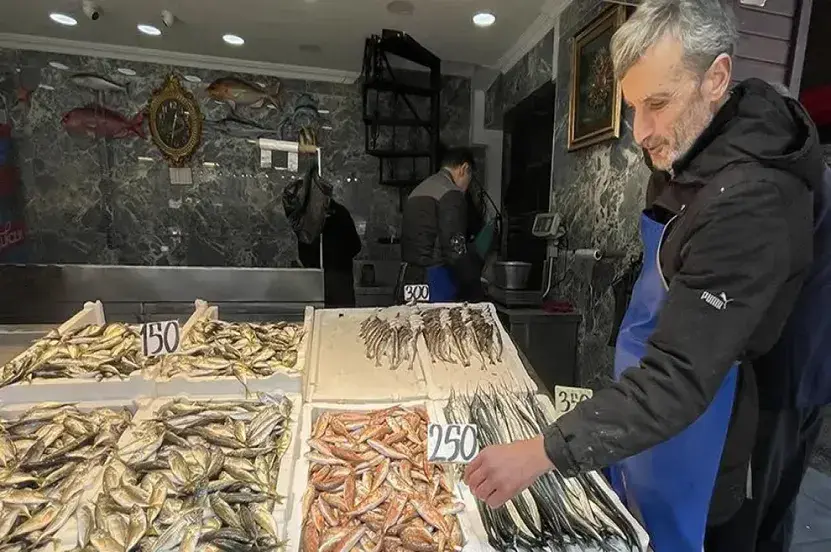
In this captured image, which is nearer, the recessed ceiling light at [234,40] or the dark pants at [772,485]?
the dark pants at [772,485]

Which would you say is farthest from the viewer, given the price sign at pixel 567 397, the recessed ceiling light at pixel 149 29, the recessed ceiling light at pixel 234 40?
the recessed ceiling light at pixel 234 40

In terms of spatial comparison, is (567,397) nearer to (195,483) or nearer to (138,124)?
(195,483)

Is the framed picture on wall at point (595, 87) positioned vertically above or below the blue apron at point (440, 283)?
above

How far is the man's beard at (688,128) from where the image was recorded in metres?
1.00

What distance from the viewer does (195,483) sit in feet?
3.68

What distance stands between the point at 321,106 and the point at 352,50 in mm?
954

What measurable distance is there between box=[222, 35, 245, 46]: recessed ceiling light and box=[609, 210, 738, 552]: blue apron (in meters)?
4.47

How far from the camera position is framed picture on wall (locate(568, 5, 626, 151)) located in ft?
9.20

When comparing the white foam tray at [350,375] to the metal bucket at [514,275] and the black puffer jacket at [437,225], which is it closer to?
the black puffer jacket at [437,225]

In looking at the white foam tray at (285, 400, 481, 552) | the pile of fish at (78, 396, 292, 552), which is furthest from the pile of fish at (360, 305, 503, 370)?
the pile of fish at (78, 396, 292, 552)

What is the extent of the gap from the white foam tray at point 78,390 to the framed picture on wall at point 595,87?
2.66 metres

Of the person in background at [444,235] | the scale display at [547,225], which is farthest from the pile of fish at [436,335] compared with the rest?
the scale display at [547,225]

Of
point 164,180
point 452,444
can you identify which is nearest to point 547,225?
point 452,444

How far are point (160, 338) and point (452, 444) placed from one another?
3.62 ft
